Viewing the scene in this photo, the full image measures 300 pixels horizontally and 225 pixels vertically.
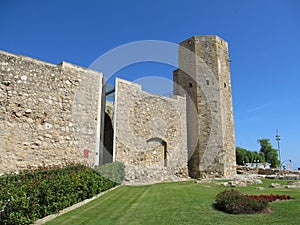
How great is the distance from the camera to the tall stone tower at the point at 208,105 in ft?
→ 57.3

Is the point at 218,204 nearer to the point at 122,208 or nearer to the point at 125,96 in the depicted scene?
the point at 122,208

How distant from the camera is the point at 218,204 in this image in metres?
6.38

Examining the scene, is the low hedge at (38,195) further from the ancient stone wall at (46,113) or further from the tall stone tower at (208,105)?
the tall stone tower at (208,105)

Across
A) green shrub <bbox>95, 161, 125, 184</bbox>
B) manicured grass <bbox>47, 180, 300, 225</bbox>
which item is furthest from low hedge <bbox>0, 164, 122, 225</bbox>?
green shrub <bbox>95, 161, 125, 184</bbox>

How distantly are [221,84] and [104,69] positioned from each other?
9.19m

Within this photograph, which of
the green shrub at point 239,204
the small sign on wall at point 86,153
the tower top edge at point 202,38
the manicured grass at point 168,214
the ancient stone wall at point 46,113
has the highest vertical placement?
the tower top edge at point 202,38

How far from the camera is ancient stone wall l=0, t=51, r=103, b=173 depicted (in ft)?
33.0

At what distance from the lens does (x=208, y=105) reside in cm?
1803

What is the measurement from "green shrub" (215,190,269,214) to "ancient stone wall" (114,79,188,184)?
754 centimetres

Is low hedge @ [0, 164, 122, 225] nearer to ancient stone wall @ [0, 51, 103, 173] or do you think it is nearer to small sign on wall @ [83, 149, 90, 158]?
ancient stone wall @ [0, 51, 103, 173]

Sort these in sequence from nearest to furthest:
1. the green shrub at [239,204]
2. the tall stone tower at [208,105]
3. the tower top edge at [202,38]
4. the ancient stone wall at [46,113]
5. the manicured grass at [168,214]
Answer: the manicured grass at [168,214] → the green shrub at [239,204] → the ancient stone wall at [46,113] → the tall stone tower at [208,105] → the tower top edge at [202,38]

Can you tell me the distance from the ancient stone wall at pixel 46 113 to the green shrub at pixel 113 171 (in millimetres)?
1225

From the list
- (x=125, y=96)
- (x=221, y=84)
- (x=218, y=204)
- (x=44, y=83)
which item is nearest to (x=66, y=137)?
(x=44, y=83)

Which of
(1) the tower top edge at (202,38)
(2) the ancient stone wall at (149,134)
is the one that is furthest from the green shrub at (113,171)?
(1) the tower top edge at (202,38)
